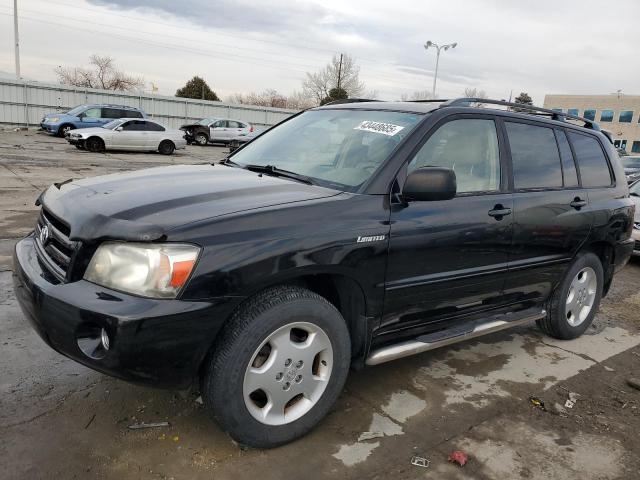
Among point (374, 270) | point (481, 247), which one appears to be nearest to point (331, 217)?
point (374, 270)

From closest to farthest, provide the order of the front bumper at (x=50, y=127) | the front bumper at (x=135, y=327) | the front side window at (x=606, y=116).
Result: the front bumper at (x=135, y=327) → the front bumper at (x=50, y=127) → the front side window at (x=606, y=116)

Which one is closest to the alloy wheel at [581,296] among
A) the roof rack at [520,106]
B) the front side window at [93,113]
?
the roof rack at [520,106]

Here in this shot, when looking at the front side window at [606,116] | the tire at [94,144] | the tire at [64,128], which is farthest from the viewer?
the front side window at [606,116]

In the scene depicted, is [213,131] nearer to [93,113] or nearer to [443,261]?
[93,113]

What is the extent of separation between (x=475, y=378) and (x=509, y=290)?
2.19ft

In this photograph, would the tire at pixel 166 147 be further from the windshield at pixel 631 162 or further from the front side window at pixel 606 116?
the front side window at pixel 606 116

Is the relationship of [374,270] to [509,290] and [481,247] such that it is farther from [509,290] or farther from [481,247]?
[509,290]

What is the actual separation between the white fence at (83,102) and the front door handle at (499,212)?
105ft

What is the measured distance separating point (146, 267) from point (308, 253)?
751 millimetres

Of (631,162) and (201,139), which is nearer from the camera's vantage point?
(631,162)

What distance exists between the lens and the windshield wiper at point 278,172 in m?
3.22

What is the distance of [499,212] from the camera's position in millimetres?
3494

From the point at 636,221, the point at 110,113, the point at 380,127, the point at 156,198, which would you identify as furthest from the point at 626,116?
the point at 156,198

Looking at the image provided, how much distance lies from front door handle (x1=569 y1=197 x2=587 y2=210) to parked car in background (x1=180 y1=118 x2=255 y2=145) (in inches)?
1029
